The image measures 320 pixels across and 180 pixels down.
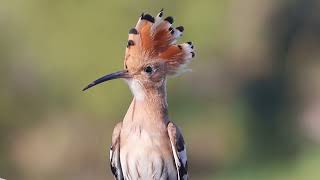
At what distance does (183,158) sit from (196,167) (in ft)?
32.3

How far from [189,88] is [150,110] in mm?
8830

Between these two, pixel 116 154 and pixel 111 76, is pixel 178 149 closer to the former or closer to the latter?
pixel 116 154

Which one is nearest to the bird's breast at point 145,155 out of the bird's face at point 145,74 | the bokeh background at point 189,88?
the bird's face at point 145,74

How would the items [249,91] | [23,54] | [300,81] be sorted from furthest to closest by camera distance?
1. [300,81]
2. [249,91]
3. [23,54]

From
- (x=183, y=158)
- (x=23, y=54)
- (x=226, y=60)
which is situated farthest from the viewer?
(x=226, y=60)

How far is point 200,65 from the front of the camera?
12164mm

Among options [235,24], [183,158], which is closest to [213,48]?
[235,24]

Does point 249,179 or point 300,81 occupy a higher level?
point 300,81

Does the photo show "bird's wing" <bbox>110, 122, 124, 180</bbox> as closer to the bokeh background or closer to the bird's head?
the bird's head

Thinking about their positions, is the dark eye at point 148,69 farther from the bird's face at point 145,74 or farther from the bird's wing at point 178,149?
the bird's wing at point 178,149

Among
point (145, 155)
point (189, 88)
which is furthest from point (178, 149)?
point (189, 88)

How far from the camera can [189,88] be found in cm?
1237

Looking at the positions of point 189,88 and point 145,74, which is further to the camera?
point 189,88

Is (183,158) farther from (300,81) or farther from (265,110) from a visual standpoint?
(300,81)
